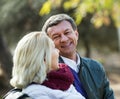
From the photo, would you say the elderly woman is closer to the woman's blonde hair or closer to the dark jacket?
the woman's blonde hair

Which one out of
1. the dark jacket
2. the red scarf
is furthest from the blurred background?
the red scarf

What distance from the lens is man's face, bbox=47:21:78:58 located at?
392 cm

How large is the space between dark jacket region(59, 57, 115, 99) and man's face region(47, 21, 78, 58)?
96mm

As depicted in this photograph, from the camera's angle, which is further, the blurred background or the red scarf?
the blurred background

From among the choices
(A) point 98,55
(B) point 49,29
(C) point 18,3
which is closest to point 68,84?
(B) point 49,29

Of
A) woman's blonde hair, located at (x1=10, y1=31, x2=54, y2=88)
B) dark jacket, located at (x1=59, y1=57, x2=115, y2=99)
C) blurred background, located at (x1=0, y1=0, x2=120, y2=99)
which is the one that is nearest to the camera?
woman's blonde hair, located at (x1=10, y1=31, x2=54, y2=88)

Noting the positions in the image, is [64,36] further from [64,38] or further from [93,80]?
[93,80]

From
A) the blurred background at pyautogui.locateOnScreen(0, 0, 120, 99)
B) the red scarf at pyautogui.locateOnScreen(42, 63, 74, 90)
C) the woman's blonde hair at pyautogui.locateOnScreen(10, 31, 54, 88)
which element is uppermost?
the woman's blonde hair at pyautogui.locateOnScreen(10, 31, 54, 88)

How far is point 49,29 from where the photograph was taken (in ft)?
12.9

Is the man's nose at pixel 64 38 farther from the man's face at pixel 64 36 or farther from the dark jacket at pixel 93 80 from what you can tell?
the dark jacket at pixel 93 80

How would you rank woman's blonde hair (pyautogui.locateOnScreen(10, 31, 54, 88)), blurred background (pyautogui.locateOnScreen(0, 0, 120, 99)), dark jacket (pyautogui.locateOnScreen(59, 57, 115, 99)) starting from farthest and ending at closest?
blurred background (pyautogui.locateOnScreen(0, 0, 120, 99)), dark jacket (pyautogui.locateOnScreen(59, 57, 115, 99)), woman's blonde hair (pyautogui.locateOnScreen(10, 31, 54, 88))

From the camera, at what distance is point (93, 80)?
396cm

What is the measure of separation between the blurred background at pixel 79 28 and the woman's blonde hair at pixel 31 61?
8.03 ft

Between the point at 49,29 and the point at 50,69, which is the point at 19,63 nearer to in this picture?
the point at 50,69
